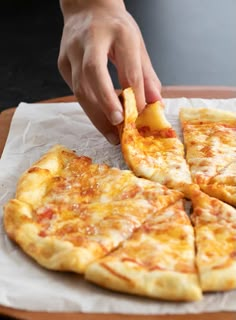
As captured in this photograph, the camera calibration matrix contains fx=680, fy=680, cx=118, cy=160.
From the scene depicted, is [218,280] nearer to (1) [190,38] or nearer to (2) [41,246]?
(2) [41,246]

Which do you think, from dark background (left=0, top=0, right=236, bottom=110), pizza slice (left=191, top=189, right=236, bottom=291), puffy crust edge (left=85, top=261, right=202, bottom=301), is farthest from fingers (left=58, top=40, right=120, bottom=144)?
dark background (left=0, top=0, right=236, bottom=110)

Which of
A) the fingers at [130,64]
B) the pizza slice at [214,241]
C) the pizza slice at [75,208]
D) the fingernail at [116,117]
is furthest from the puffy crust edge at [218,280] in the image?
the fingers at [130,64]

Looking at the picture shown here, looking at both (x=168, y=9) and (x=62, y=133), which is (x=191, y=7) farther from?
(x=62, y=133)

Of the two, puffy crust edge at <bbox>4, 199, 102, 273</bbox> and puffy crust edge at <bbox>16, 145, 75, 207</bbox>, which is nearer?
puffy crust edge at <bbox>4, 199, 102, 273</bbox>

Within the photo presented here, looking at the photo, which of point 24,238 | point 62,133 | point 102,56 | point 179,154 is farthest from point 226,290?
point 62,133

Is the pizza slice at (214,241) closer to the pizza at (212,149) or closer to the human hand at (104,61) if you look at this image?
the pizza at (212,149)

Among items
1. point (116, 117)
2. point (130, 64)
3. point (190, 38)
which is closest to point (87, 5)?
point (130, 64)

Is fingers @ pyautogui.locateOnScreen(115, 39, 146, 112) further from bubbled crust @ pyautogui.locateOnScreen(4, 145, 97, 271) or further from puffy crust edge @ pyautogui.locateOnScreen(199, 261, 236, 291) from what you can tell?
puffy crust edge @ pyautogui.locateOnScreen(199, 261, 236, 291)
